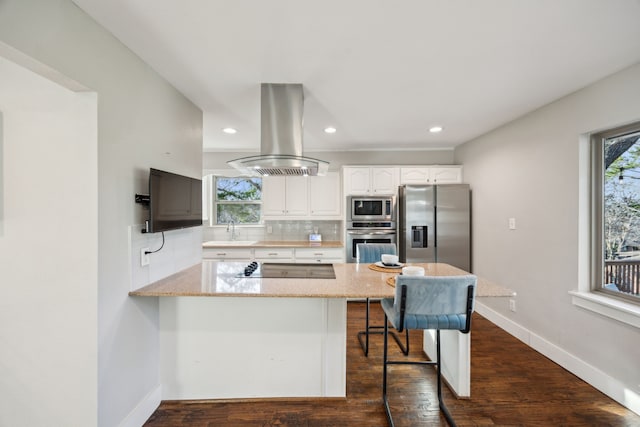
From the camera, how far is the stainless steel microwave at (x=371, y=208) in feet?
12.7

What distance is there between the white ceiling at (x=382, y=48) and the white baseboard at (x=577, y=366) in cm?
223

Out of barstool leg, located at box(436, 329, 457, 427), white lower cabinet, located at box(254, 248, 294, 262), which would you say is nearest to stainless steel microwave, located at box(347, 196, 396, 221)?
white lower cabinet, located at box(254, 248, 294, 262)

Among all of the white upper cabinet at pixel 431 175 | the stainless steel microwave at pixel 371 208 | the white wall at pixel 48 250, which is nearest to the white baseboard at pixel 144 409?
the white wall at pixel 48 250

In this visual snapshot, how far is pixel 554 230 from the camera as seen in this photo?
2.39 metres

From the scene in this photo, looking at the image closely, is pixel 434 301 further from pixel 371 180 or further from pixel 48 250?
pixel 371 180

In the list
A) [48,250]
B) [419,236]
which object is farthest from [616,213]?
[48,250]

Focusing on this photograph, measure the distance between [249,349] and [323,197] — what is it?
2.62m

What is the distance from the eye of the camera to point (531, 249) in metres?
2.65

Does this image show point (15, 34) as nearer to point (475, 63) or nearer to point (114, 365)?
point (114, 365)

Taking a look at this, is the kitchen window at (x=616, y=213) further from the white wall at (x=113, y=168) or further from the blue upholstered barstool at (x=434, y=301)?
the white wall at (x=113, y=168)

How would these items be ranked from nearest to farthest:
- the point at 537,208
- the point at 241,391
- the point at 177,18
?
the point at 177,18, the point at 241,391, the point at 537,208

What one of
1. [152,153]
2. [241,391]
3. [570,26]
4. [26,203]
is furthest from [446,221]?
[26,203]

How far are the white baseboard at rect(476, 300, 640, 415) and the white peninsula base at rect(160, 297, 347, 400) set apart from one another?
195 cm

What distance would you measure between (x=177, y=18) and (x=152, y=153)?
2.84 ft
